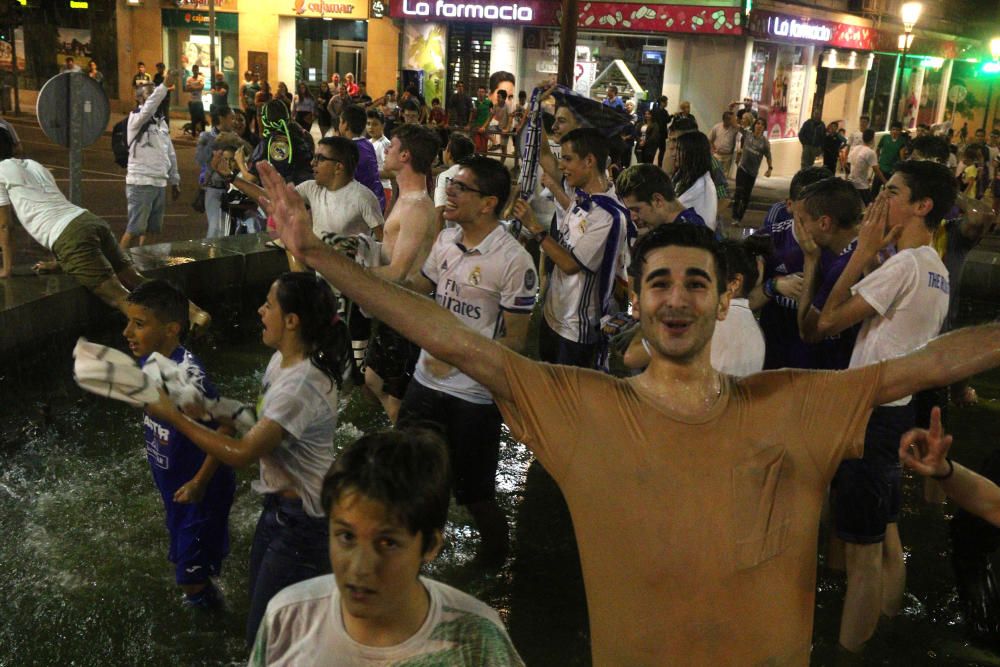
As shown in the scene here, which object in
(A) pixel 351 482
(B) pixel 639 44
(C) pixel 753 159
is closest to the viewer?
(A) pixel 351 482

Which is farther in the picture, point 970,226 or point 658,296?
point 970,226

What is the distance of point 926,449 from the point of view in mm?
2643

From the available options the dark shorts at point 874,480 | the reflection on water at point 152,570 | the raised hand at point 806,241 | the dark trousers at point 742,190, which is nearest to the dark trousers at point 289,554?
the reflection on water at point 152,570

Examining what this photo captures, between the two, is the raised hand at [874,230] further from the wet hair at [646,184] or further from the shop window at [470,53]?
the shop window at [470,53]

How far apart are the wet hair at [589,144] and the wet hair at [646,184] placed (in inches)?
14.8

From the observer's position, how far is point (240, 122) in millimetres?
12859

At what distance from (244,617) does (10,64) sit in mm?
35514

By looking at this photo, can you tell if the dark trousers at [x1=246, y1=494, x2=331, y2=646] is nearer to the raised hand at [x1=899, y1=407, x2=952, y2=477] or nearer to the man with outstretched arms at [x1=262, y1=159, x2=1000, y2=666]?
the man with outstretched arms at [x1=262, y1=159, x2=1000, y2=666]

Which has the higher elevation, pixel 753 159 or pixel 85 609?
pixel 753 159

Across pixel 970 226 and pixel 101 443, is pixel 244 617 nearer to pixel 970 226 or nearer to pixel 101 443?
pixel 101 443

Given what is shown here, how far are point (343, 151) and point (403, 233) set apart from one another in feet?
3.68

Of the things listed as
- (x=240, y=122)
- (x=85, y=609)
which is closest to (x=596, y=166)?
(x=85, y=609)

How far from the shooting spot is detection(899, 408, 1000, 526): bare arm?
2.61 m


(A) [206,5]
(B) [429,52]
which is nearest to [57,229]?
(B) [429,52]
